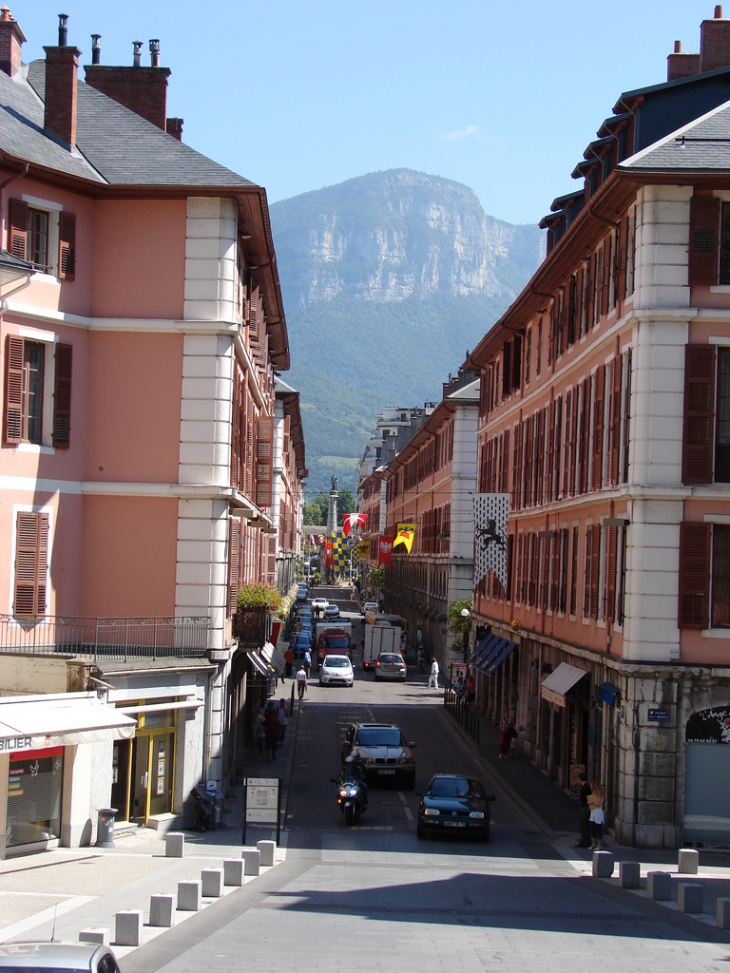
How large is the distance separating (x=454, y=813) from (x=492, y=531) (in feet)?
40.0

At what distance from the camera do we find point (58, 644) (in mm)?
27297

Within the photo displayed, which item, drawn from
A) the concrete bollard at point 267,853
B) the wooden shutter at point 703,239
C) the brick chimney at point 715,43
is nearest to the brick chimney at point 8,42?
the wooden shutter at point 703,239

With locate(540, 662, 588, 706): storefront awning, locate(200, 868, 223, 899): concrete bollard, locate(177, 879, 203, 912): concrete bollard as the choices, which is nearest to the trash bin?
locate(200, 868, 223, 899): concrete bollard

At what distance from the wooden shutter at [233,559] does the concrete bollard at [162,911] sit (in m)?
12.5

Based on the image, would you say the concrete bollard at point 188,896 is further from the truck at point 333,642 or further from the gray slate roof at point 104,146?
the truck at point 333,642

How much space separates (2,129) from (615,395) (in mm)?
14568

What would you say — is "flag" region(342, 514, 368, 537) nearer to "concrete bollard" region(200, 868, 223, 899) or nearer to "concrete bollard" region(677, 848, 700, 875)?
"concrete bollard" region(677, 848, 700, 875)

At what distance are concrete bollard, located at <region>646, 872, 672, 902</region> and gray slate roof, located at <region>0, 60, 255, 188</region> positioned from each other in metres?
16.0

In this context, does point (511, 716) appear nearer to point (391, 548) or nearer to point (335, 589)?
point (391, 548)

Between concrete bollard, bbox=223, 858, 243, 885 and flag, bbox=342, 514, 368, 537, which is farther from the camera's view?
flag, bbox=342, 514, 368, 537

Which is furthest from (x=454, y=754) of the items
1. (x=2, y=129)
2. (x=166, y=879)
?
(x=2, y=129)

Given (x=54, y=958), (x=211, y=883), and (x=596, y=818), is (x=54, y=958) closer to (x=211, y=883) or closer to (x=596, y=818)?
(x=211, y=883)

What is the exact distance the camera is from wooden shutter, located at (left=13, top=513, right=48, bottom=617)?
26.8m

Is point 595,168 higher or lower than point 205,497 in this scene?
higher
